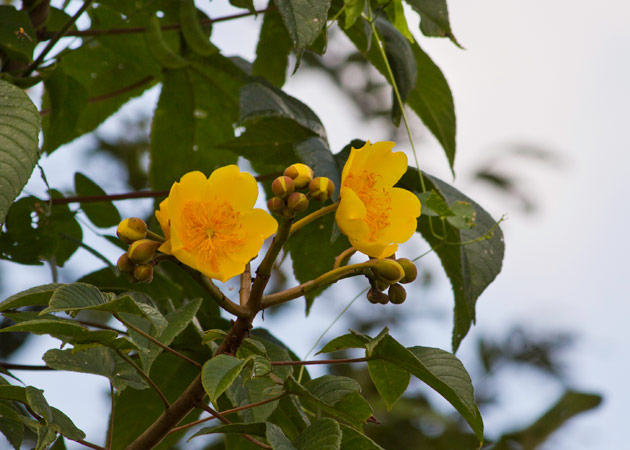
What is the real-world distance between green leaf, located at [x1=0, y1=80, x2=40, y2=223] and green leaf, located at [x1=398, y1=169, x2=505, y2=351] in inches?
18.7

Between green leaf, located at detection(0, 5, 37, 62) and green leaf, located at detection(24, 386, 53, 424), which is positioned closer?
green leaf, located at detection(24, 386, 53, 424)

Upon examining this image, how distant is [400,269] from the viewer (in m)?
0.64

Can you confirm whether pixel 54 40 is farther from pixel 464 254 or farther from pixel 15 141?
pixel 464 254

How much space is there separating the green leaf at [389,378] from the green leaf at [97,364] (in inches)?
9.4

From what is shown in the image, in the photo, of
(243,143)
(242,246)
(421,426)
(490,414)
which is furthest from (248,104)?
(490,414)

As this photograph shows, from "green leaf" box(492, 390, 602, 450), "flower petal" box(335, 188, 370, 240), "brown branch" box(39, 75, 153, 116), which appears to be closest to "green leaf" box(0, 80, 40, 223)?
"flower petal" box(335, 188, 370, 240)

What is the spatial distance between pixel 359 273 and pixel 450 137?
0.52 meters

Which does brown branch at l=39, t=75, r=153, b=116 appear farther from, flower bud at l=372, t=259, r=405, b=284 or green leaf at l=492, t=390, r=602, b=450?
green leaf at l=492, t=390, r=602, b=450

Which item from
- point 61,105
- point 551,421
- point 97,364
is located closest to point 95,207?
point 61,105

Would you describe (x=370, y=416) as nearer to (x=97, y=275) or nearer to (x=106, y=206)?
(x=97, y=275)

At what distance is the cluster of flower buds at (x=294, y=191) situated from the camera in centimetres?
61

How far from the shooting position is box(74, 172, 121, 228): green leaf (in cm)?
113

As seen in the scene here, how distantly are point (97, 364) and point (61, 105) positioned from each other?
1.61ft

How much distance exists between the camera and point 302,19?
731 millimetres
